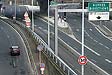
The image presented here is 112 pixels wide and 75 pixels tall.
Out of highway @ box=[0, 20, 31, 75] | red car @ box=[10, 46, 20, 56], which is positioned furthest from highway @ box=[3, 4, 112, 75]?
red car @ box=[10, 46, 20, 56]

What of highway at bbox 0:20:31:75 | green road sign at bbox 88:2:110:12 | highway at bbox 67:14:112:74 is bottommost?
highway at bbox 67:14:112:74

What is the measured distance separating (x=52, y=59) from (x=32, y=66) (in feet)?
19.4

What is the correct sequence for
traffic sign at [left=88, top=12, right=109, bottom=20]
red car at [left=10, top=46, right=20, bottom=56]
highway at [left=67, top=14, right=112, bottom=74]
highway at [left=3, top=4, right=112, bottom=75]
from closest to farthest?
traffic sign at [left=88, top=12, right=109, bottom=20] → highway at [left=3, top=4, right=112, bottom=75] → red car at [left=10, top=46, right=20, bottom=56] → highway at [left=67, top=14, right=112, bottom=74]

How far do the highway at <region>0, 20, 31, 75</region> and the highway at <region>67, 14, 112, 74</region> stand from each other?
11.5 m

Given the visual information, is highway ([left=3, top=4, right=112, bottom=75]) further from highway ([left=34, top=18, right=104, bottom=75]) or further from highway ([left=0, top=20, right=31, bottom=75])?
highway ([left=0, top=20, right=31, bottom=75])

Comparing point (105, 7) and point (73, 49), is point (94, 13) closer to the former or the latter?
point (105, 7)

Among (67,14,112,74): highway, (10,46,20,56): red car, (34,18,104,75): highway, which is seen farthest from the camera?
(67,14,112,74): highway

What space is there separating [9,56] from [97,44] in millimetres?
28527

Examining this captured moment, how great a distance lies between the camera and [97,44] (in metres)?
92.6

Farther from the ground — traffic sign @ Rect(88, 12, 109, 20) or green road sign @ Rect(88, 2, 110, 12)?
green road sign @ Rect(88, 2, 110, 12)

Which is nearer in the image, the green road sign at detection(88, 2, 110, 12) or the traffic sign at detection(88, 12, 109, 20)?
the traffic sign at detection(88, 12, 109, 20)

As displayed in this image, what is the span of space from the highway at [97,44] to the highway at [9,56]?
1146 cm

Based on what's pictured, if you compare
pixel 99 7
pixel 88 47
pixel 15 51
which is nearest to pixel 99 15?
pixel 99 7

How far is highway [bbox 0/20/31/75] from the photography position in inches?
2248
